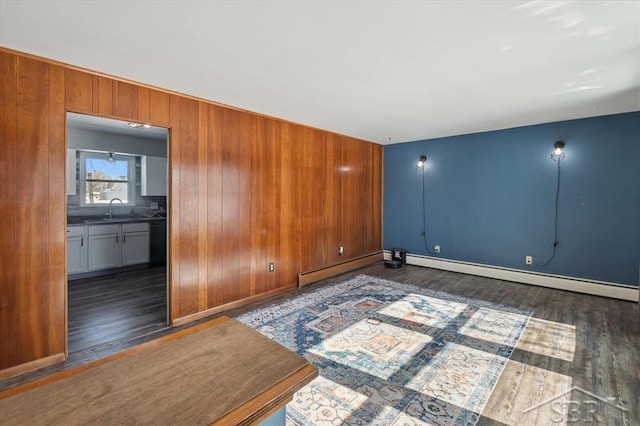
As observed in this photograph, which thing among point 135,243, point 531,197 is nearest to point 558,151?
point 531,197

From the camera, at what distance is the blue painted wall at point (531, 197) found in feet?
13.0

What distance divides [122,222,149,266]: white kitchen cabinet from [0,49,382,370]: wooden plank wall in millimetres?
2704

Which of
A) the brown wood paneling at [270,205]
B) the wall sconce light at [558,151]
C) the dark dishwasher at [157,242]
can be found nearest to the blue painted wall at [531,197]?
the wall sconce light at [558,151]

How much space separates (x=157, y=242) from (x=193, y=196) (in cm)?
294

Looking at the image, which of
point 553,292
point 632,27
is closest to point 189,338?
point 632,27

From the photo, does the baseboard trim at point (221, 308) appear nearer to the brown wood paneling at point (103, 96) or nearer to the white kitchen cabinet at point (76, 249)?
the brown wood paneling at point (103, 96)

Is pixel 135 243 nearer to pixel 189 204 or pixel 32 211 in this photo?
pixel 189 204

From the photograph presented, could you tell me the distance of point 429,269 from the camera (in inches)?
216

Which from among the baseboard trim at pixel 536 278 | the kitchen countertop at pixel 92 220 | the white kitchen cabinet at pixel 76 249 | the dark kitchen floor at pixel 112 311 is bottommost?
the dark kitchen floor at pixel 112 311

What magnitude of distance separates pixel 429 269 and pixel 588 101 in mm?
3274

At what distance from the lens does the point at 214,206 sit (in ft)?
11.5

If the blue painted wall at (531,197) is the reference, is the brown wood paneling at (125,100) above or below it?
above

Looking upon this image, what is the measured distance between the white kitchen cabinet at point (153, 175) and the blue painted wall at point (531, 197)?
4.73m

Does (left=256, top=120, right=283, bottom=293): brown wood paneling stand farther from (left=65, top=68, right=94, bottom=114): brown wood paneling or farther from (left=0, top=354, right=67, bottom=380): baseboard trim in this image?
(left=0, top=354, right=67, bottom=380): baseboard trim
